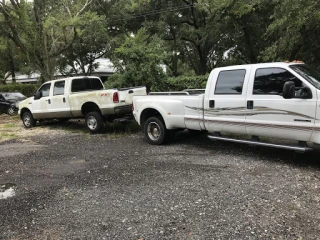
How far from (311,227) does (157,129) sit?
506 cm

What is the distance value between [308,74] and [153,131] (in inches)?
159

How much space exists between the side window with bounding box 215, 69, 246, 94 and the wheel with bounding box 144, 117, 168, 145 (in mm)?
1810

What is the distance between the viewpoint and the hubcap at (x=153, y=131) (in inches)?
331

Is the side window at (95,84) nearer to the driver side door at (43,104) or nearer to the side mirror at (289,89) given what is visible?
the driver side door at (43,104)

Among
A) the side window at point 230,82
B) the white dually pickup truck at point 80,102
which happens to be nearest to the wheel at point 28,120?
the white dually pickup truck at point 80,102

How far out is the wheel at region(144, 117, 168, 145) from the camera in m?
8.16

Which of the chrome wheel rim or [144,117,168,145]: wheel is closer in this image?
[144,117,168,145]: wheel

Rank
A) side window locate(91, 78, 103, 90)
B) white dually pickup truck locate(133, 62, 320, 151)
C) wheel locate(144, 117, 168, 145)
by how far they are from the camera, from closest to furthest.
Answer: white dually pickup truck locate(133, 62, 320, 151)
wheel locate(144, 117, 168, 145)
side window locate(91, 78, 103, 90)

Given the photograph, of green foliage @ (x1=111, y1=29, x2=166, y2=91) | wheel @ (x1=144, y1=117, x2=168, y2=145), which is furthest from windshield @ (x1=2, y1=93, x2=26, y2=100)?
wheel @ (x1=144, y1=117, x2=168, y2=145)

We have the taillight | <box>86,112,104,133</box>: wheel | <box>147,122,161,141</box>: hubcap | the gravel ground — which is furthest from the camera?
<box>86,112,104,133</box>: wheel

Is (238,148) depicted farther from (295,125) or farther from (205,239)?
(205,239)

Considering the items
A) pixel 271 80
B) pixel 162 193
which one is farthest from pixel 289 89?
pixel 162 193

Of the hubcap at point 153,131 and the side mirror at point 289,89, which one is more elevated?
the side mirror at point 289,89

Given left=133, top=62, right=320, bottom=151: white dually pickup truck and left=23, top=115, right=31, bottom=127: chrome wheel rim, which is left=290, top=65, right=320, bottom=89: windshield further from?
left=23, top=115, right=31, bottom=127: chrome wheel rim
